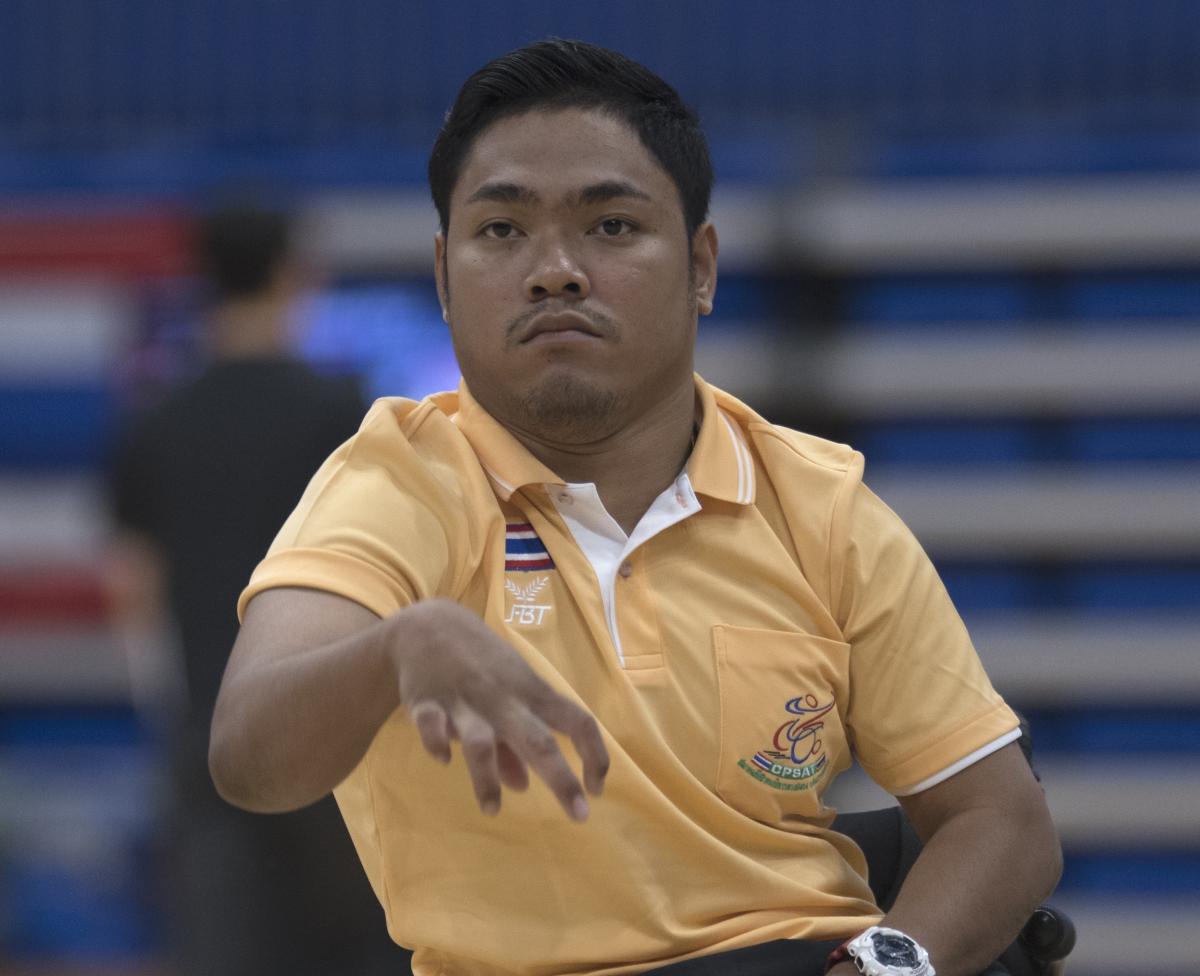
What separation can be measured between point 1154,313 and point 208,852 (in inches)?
113

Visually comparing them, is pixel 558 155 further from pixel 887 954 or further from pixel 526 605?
pixel 887 954

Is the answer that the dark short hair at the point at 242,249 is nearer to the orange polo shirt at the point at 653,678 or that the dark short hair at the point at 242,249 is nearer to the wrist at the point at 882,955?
the orange polo shirt at the point at 653,678

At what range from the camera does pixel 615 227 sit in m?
1.71

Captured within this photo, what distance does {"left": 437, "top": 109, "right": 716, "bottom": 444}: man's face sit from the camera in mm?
1679

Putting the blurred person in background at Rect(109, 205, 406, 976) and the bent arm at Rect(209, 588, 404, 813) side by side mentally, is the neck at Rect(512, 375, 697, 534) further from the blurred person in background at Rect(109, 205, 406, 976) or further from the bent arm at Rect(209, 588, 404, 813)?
the blurred person in background at Rect(109, 205, 406, 976)

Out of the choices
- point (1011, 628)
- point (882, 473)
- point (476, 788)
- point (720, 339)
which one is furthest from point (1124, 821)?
point (476, 788)

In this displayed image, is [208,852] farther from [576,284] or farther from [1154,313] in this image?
[1154,313]

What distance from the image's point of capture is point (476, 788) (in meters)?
1.21

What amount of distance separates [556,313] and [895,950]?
2.04ft

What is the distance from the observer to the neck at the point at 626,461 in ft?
5.79

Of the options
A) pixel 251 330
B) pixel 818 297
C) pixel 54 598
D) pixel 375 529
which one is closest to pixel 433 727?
pixel 375 529

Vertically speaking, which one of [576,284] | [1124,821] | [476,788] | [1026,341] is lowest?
[1124,821]

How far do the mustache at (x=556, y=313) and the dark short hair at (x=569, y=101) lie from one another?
156 mm

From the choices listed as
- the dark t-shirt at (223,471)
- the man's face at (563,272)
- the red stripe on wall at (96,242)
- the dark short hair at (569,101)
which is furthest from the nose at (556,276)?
the red stripe on wall at (96,242)
